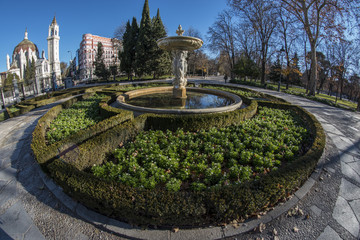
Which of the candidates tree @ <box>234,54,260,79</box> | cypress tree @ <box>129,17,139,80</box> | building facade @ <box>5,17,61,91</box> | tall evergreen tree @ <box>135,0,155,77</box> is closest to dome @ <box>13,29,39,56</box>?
building facade @ <box>5,17,61,91</box>

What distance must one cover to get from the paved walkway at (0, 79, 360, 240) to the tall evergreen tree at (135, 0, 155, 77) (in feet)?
87.3

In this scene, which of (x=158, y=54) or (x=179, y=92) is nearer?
(x=179, y=92)

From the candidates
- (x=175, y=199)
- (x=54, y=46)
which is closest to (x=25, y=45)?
(x=54, y=46)

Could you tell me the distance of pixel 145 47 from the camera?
97.5ft

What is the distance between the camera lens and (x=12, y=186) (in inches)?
153

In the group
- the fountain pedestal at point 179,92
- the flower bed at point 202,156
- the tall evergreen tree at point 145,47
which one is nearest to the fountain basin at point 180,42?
the fountain pedestal at point 179,92

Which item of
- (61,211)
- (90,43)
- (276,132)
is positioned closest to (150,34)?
(276,132)

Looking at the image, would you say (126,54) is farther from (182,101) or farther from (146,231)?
(146,231)

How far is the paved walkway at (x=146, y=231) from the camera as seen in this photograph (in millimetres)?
2811

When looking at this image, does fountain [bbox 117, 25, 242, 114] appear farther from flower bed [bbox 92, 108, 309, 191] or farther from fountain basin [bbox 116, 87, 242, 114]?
flower bed [bbox 92, 108, 309, 191]

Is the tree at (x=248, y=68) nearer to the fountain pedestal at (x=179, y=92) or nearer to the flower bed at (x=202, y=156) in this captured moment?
the fountain pedestal at (x=179, y=92)

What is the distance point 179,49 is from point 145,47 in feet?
75.7

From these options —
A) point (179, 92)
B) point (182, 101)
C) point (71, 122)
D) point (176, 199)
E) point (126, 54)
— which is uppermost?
point (126, 54)

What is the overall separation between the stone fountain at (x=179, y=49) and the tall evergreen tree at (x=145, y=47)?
21621mm
